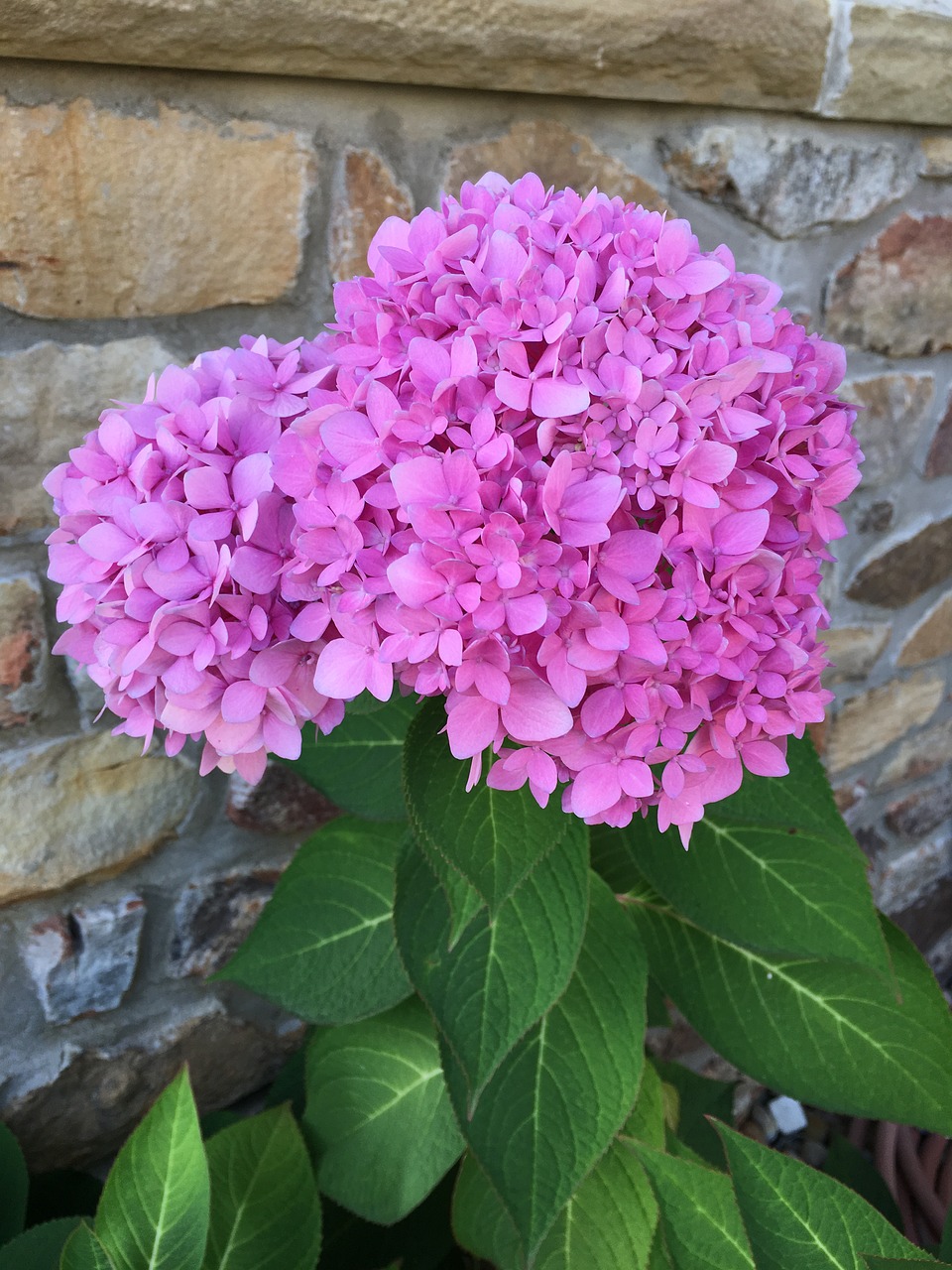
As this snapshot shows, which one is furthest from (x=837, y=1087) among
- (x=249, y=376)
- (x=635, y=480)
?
(x=249, y=376)

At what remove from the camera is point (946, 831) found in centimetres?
175

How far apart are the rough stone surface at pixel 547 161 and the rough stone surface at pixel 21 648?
52 centimetres

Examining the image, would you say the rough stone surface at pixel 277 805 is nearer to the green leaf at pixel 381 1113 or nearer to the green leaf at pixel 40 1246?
the green leaf at pixel 381 1113

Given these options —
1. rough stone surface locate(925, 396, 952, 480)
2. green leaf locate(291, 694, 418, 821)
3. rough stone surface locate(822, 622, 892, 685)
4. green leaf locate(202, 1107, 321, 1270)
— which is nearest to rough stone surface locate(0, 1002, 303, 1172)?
green leaf locate(202, 1107, 321, 1270)

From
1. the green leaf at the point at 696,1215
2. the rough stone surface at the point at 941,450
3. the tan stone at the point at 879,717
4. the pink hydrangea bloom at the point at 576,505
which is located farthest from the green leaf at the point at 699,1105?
the rough stone surface at the point at 941,450

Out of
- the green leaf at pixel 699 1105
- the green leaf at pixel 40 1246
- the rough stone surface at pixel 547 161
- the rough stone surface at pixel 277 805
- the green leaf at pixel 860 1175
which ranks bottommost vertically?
the green leaf at pixel 860 1175

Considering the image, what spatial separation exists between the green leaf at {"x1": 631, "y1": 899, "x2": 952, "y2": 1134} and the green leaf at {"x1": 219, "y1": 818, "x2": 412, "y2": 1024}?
239 mm

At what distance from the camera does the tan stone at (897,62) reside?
991mm

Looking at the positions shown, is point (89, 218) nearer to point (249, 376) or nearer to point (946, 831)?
point (249, 376)

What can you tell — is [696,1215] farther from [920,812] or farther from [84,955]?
[920,812]

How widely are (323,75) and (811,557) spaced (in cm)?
56

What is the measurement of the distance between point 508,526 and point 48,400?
19.7 inches

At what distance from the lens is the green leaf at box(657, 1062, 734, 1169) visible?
1112 mm

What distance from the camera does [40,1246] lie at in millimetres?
819
